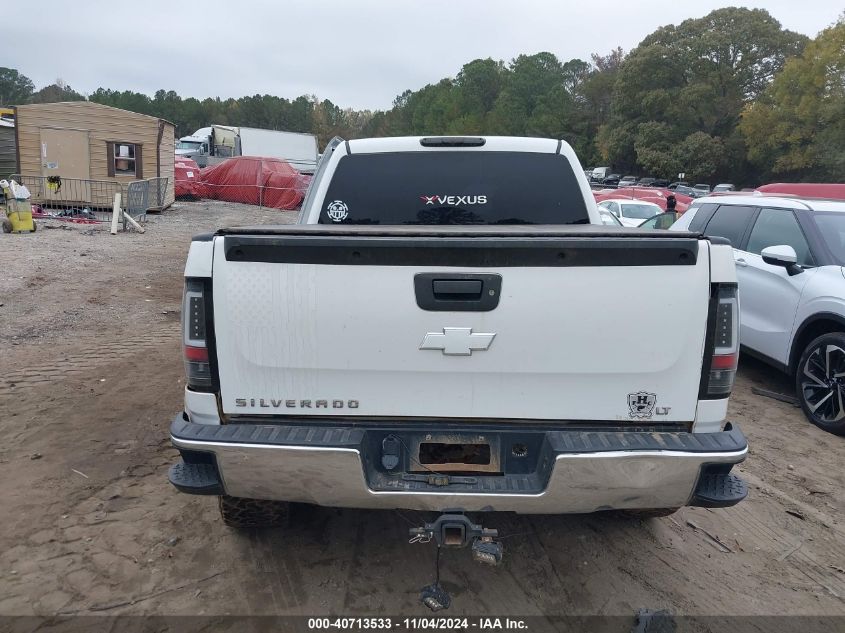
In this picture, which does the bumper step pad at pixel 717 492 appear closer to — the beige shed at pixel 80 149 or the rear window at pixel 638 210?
the rear window at pixel 638 210

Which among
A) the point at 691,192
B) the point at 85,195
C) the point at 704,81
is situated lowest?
the point at 85,195

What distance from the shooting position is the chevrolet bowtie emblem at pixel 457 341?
259 centimetres

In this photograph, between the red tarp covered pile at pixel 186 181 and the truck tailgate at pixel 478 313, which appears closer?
the truck tailgate at pixel 478 313

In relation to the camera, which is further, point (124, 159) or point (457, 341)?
point (124, 159)

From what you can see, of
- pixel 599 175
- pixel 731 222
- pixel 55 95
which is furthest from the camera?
pixel 55 95

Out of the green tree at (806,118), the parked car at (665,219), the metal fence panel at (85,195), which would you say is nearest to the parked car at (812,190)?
the parked car at (665,219)

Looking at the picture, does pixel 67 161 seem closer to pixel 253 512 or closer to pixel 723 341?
pixel 253 512

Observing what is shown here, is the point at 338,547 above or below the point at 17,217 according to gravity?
below

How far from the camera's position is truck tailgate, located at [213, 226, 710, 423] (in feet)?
8.36

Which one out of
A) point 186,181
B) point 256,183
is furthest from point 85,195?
point 256,183

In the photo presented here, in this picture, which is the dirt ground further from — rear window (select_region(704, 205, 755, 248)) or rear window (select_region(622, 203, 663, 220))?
rear window (select_region(622, 203, 663, 220))

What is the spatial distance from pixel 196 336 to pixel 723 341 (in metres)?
2.20

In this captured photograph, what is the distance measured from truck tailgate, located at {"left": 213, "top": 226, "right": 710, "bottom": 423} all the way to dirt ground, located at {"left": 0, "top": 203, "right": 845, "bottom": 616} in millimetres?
1179

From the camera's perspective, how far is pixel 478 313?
2.58 meters
